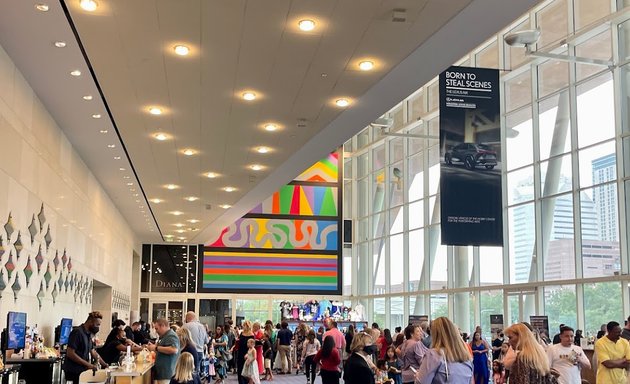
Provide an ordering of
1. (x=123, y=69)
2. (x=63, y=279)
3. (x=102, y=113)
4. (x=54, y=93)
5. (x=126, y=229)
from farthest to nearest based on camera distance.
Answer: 1. (x=126, y=229)
2. (x=63, y=279)
3. (x=102, y=113)
4. (x=54, y=93)
5. (x=123, y=69)

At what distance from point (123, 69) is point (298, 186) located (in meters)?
20.3

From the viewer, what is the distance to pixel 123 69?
828 cm

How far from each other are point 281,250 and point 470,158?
1378 centimetres

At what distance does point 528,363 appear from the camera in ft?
15.6

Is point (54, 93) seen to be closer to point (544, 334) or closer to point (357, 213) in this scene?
point (544, 334)

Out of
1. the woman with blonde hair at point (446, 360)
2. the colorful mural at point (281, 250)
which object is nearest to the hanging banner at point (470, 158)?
the woman with blonde hair at point (446, 360)

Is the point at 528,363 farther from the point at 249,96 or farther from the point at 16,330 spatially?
the point at 16,330

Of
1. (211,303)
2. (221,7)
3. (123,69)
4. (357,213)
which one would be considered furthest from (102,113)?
(357,213)

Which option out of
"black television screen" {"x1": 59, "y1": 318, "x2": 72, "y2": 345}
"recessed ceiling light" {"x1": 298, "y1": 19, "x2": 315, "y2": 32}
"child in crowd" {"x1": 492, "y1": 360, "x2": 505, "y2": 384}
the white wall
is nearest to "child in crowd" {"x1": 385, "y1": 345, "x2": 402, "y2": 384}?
"child in crowd" {"x1": 492, "y1": 360, "x2": 505, "y2": 384}

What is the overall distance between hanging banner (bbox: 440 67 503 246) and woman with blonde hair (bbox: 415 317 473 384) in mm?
9616

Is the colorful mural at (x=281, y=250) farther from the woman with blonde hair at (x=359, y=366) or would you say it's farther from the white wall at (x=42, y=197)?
the woman with blonde hair at (x=359, y=366)

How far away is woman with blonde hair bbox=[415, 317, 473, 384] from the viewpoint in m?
4.89

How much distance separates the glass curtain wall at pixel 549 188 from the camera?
52.6 feet

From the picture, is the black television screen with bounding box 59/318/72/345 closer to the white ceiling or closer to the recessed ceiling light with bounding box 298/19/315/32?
the white ceiling
